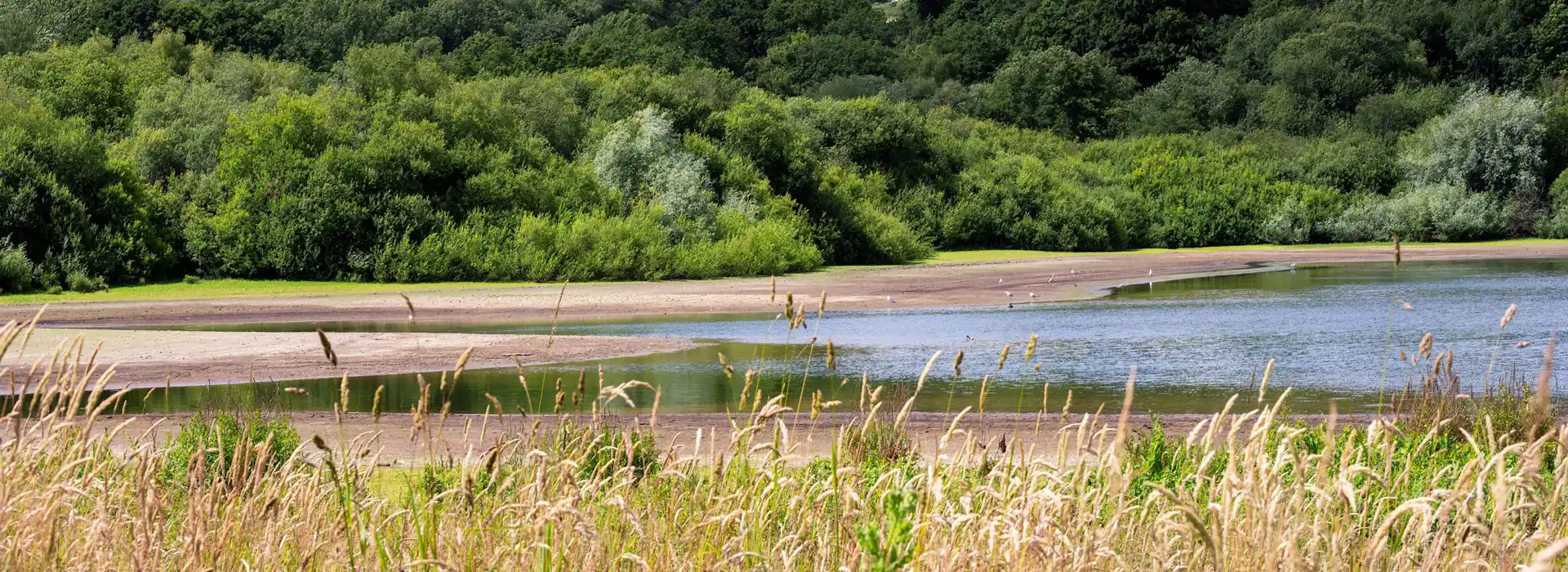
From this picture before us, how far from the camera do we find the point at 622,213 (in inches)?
1900

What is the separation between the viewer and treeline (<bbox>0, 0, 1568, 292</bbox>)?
42.4 meters

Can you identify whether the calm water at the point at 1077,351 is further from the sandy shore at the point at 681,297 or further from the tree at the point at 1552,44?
the tree at the point at 1552,44

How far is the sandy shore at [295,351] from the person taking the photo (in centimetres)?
2119

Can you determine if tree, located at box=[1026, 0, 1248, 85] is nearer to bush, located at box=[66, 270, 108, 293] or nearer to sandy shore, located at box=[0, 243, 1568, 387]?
sandy shore, located at box=[0, 243, 1568, 387]

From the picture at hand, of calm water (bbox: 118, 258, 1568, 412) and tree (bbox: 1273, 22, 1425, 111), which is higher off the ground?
tree (bbox: 1273, 22, 1425, 111)

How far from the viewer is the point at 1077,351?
963 inches

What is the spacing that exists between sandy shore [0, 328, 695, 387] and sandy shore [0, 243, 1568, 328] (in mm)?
1854

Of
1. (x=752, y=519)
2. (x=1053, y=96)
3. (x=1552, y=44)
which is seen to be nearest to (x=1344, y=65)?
(x=1552, y=44)

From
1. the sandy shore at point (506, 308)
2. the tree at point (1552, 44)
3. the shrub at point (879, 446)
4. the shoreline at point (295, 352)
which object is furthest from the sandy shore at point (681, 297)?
the tree at point (1552, 44)

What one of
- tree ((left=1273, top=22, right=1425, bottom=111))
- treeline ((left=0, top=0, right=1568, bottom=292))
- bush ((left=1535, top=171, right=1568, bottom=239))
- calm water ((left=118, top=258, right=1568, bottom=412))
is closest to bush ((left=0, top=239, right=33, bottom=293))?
treeline ((left=0, top=0, right=1568, bottom=292))

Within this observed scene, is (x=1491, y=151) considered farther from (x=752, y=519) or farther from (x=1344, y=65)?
(x=752, y=519)

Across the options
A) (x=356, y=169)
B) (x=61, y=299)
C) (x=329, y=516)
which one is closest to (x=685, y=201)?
(x=356, y=169)

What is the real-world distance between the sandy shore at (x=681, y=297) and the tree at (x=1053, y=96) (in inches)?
1384

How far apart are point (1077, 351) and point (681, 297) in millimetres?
15127
